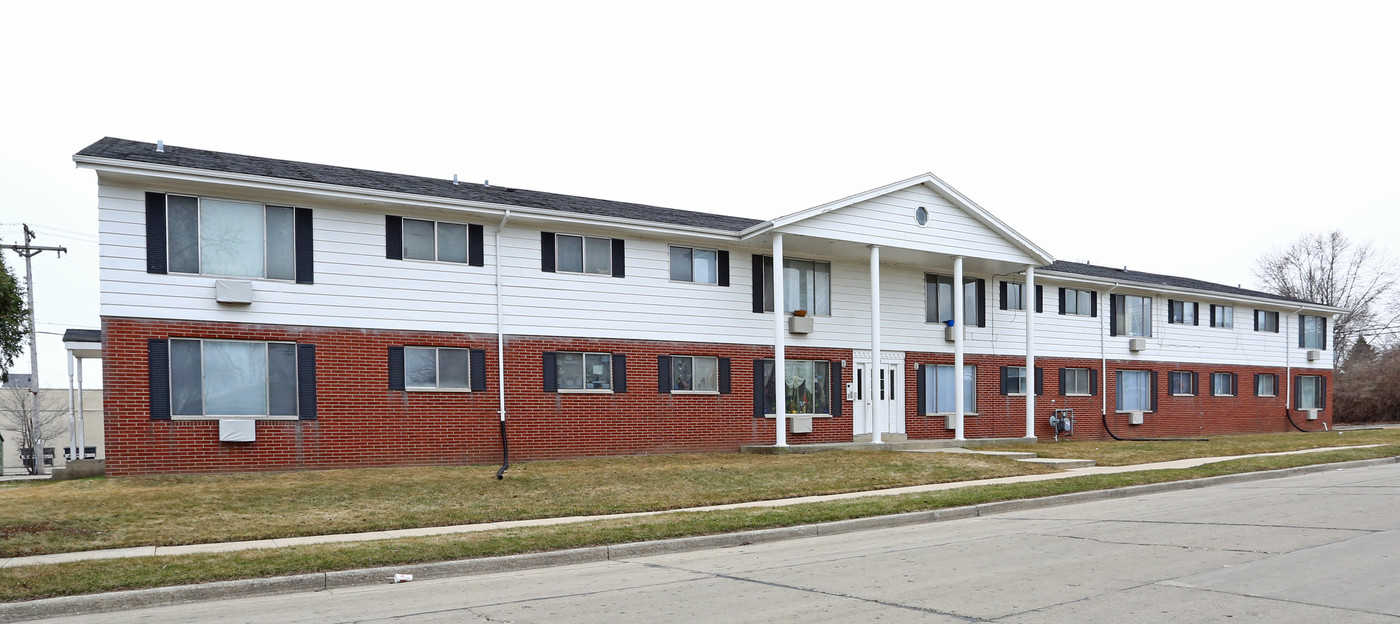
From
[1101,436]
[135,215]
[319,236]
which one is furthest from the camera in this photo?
[1101,436]

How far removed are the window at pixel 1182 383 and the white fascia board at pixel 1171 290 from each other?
9.88 feet

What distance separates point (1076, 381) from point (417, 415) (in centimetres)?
2221

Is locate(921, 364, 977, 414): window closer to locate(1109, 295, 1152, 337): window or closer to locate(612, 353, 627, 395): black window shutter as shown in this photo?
locate(1109, 295, 1152, 337): window

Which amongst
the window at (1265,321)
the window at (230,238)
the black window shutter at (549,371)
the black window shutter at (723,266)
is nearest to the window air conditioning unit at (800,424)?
the black window shutter at (723,266)

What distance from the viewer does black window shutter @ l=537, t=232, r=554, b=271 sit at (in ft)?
66.8

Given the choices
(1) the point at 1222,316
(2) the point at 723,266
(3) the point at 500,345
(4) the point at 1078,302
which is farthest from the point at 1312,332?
(3) the point at 500,345

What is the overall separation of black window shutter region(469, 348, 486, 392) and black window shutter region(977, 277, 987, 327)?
51.3 ft

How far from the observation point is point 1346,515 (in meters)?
11.6

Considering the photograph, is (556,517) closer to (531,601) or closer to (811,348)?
(531,601)

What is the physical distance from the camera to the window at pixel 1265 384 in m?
37.1

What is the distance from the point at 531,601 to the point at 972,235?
2040cm

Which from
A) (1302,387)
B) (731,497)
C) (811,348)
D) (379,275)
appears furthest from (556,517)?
(1302,387)

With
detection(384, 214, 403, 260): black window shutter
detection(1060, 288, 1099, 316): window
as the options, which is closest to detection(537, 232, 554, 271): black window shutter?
detection(384, 214, 403, 260): black window shutter

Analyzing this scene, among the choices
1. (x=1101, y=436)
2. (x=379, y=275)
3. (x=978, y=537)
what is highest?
(x=379, y=275)
